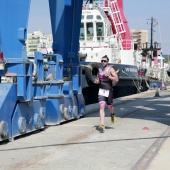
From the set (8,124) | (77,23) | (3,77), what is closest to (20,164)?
(8,124)

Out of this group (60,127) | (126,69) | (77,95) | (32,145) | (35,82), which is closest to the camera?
(32,145)

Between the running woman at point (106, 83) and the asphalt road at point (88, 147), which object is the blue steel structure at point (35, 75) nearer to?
the asphalt road at point (88, 147)

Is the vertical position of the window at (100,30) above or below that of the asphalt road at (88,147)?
above

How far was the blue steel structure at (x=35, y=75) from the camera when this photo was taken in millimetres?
8766

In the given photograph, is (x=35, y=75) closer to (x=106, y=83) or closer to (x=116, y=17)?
(x=106, y=83)

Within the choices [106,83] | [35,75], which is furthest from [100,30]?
[35,75]

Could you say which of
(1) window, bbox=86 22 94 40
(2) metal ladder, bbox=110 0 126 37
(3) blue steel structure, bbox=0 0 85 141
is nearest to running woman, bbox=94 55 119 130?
(3) blue steel structure, bbox=0 0 85 141

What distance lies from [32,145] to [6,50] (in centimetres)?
210

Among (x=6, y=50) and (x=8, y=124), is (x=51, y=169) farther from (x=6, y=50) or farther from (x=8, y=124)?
(x=6, y=50)

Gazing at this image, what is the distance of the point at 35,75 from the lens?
32.1 ft

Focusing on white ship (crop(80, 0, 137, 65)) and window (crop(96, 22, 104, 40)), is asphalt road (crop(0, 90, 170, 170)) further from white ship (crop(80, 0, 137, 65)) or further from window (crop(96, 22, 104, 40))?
window (crop(96, 22, 104, 40))

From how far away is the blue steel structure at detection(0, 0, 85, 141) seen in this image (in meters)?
8.77

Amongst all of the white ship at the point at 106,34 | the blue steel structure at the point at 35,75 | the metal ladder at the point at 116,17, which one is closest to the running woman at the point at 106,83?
the blue steel structure at the point at 35,75

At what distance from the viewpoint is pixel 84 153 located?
7.43m
